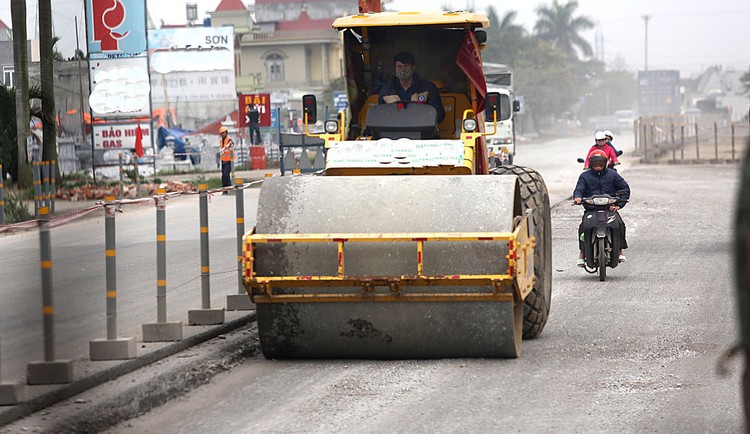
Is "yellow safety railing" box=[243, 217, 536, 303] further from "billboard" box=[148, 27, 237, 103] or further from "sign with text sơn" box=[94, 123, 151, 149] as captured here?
"billboard" box=[148, 27, 237, 103]

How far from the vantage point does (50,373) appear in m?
8.47

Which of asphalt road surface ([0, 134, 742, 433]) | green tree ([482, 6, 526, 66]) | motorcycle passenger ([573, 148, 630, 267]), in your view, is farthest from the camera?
green tree ([482, 6, 526, 66])

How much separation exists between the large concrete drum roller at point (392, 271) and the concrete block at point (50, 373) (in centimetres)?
159

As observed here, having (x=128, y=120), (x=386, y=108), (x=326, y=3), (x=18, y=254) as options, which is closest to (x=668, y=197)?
(x=128, y=120)

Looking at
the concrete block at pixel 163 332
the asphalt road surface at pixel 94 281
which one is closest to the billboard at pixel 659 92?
the asphalt road surface at pixel 94 281

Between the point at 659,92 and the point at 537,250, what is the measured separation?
128290 millimetres

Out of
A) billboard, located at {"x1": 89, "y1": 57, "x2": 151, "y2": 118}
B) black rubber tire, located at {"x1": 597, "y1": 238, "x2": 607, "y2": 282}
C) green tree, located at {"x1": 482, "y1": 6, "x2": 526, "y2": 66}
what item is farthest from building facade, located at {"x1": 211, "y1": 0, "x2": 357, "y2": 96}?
black rubber tire, located at {"x1": 597, "y1": 238, "x2": 607, "y2": 282}

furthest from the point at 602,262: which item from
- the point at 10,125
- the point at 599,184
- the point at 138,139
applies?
the point at 138,139

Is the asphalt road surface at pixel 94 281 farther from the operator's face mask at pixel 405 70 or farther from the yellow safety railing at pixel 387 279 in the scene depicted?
the operator's face mask at pixel 405 70

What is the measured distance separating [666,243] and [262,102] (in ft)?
119

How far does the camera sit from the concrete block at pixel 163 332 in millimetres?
10320

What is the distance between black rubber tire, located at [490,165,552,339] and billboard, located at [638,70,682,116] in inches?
4931

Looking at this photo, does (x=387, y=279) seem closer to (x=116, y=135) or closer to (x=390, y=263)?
(x=390, y=263)

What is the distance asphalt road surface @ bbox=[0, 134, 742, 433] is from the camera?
7.69 m
